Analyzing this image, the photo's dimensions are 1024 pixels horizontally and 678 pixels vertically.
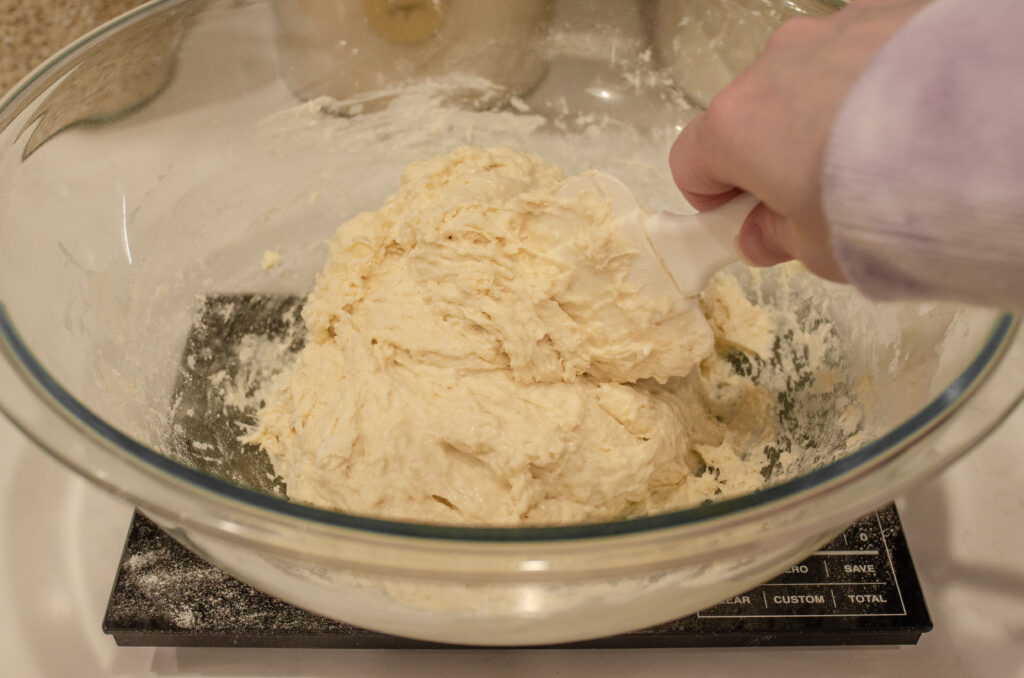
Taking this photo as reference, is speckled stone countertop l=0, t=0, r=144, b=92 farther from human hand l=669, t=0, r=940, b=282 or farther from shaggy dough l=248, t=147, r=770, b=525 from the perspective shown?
human hand l=669, t=0, r=940, b=282

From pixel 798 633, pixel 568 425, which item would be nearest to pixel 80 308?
pixel 568 425

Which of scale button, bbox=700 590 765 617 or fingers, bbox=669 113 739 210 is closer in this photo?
fingers, bbox=669 113 739 210

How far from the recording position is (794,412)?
131 centimetres

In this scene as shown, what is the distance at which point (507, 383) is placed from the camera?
122cm

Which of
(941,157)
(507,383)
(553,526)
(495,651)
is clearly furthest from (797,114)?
(495,651)

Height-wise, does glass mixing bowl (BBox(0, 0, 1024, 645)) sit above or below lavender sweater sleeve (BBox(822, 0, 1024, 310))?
below

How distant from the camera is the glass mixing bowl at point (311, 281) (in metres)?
0.74

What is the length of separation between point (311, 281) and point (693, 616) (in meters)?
1.05

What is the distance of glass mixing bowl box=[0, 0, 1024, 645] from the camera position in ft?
2.43

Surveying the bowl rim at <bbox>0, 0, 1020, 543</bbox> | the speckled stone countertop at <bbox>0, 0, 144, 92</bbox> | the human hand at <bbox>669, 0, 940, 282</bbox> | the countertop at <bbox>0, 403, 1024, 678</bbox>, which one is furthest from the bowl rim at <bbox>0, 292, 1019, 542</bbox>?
the speckled stone countertop at <bbox>0, 0, 144, 92</bbox>

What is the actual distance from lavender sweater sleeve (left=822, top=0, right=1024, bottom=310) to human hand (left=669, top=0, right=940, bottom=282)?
51 millimetres

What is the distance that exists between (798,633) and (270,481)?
92cm

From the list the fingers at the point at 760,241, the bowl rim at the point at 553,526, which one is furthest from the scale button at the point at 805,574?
the fingers at the point at 760,241

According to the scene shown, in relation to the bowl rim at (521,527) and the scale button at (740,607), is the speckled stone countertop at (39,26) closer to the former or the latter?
the bowl rim at (521,527)
